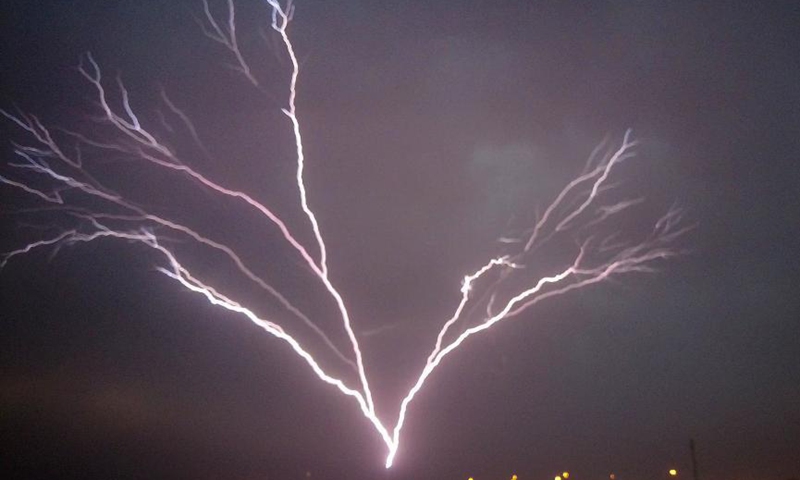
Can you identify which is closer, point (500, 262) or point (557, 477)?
point (500, 262)

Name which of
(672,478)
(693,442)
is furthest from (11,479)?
(672,478)

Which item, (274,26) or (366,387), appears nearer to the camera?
(366,387)

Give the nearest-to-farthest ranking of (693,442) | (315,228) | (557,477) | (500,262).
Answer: (315,228), (500,262), (693,442), (557,477)

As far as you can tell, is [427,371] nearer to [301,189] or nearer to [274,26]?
[301,189]

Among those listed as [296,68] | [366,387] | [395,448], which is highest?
[296,68]

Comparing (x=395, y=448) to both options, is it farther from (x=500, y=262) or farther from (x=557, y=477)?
(x=557, y=477)

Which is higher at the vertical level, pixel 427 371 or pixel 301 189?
pixel 301 189

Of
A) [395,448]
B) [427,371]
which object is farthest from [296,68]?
[395,448]

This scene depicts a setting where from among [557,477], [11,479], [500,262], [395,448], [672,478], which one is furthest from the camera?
[557,477]

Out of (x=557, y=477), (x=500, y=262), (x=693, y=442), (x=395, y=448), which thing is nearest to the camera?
(x=395, y=448)
